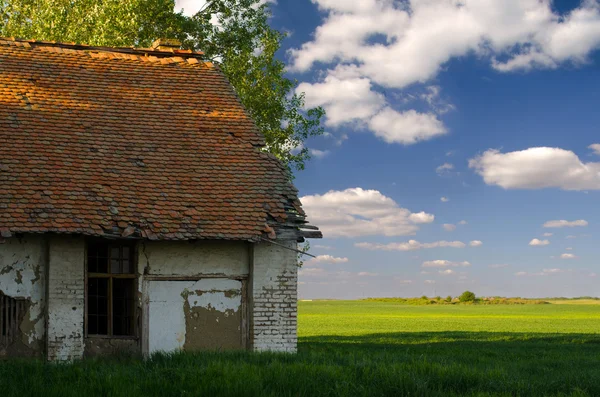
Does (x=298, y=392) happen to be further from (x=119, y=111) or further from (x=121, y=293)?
(x=119, y=111)

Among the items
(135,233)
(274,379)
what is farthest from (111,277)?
(274,379)

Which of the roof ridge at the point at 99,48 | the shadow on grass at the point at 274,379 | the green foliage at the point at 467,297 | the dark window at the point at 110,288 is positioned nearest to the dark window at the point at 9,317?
the dark window at the point at 110,288

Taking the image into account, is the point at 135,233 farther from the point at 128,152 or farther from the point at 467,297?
the point at 467,297

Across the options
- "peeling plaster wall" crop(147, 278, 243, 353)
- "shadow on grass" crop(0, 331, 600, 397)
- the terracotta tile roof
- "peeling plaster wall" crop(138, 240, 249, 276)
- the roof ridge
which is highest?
the roof ridge

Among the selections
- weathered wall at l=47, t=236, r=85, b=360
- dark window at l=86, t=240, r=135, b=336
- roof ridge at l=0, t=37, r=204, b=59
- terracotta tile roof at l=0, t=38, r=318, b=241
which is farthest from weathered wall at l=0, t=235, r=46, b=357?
roof ridge at l=0, t=37, r=204, b=59

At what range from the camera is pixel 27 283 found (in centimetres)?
1585

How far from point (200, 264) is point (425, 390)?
7.26m

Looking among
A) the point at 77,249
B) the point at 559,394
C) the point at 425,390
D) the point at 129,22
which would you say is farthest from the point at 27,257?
the point at 129,22

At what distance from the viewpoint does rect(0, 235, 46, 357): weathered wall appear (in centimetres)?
1570

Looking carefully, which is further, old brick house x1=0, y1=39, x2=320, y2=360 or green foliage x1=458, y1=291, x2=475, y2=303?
green foliage x1=458, y1=291, x2=475, y2=303

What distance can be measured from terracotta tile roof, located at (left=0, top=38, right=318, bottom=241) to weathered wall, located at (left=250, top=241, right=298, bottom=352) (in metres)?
0.68

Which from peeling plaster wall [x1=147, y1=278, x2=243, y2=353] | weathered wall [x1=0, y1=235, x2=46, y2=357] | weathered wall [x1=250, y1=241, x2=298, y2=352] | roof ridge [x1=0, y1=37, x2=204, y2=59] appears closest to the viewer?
weathered wall [x1=0, y1=235, x2=46, y2=357]

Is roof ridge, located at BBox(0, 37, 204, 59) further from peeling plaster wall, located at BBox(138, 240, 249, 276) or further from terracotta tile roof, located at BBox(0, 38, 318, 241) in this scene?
peeling plaster wall, located at BBox(138, 240, 249, 276)

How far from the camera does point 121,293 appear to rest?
16.9 m
